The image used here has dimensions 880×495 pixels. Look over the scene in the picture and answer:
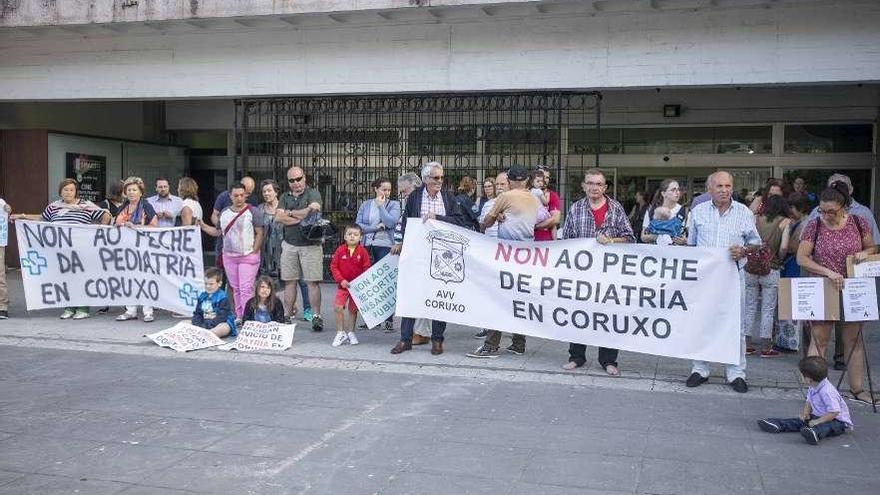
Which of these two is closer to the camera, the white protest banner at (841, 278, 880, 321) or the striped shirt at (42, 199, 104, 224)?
the white protest banner at (841, 278, 880, 321)

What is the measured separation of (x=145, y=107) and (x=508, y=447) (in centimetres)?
1632

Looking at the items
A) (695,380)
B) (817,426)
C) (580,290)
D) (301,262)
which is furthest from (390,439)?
(301,262)

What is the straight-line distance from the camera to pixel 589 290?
8.00m

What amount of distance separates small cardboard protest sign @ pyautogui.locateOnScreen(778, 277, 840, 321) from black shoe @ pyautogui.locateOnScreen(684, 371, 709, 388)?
0.96 m

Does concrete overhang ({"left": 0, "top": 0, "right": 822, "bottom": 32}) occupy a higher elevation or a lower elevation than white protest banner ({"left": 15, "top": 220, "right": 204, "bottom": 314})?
higher

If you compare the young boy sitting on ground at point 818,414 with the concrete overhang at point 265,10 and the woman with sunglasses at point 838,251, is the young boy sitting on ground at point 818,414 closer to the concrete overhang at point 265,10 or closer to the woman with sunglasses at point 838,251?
the woman with sunglasses at point 838,251

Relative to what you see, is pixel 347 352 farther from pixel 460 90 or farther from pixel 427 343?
pixel 460 90

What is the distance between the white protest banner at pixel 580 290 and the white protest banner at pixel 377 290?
0.47 metres

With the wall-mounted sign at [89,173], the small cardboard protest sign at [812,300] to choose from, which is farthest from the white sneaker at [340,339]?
the wall-mounted sign at [89,173]

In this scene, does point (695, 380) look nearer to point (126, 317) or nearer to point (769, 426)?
point (769, 426)

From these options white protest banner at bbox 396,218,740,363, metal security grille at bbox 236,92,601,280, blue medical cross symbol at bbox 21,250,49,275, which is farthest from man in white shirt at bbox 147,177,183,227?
white protest banner at bbox 396,218,740,363

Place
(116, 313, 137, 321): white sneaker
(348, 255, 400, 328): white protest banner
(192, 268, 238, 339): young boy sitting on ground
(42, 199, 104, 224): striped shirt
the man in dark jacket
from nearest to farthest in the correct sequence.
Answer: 1. the man in dark jacket
2. (348, 255, 400, 328): white protest banner
3. (192, 268, 238, 339): young boy sitting on ground
4. (116, 313, 137, 321): white sneaker
5. (42, 199, 104, 224): striped shirt

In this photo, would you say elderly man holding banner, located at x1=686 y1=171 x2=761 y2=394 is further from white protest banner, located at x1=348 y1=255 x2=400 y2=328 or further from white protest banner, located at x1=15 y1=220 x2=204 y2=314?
white protest banner, located at x1=15 y1=220 x2=204 y2=314

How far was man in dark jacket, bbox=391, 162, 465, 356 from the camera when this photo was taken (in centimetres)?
882
